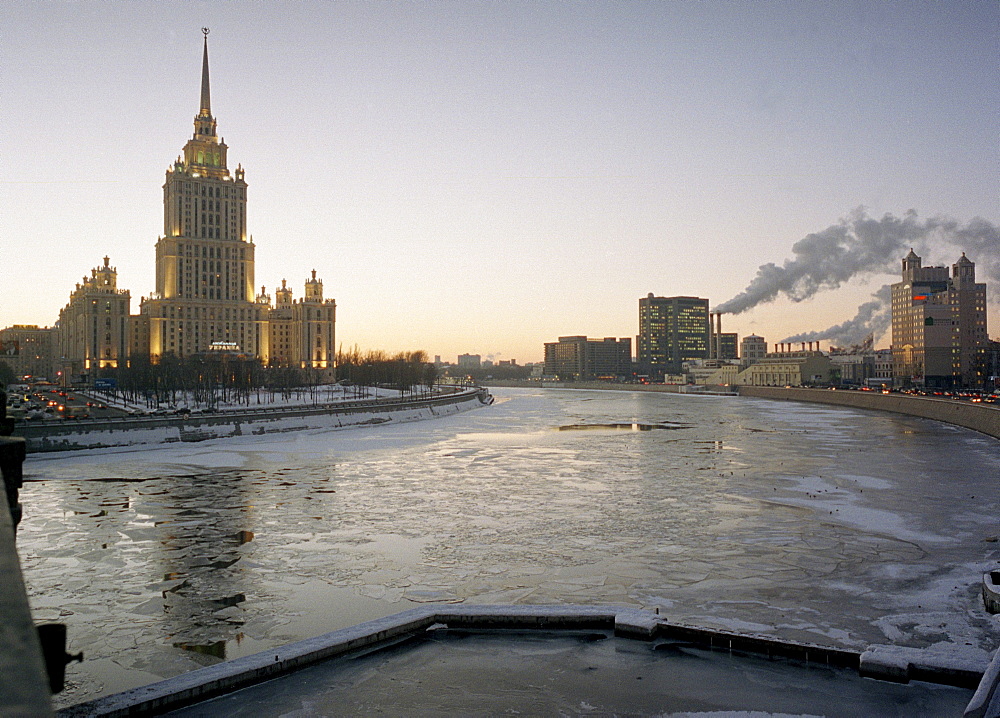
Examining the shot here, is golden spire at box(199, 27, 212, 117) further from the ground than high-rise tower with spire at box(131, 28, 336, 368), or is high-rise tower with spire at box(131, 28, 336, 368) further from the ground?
golden spire at box(199, 27, 212, 117)

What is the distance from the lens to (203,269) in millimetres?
166250

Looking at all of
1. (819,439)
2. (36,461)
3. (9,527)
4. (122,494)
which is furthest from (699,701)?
(819,439)

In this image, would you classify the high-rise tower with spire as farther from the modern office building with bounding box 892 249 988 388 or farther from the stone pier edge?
the stone pier edge

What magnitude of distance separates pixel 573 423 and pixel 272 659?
60427 mm

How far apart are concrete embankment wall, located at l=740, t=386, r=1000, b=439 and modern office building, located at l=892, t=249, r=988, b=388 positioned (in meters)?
→ 46.0

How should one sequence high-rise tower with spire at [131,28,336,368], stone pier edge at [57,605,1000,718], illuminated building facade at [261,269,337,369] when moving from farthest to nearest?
illuminated building facade at [261,269,337,369], high-rise tower with spire at [131,28,336,368], stone pier edge at [57,605,1000,718]

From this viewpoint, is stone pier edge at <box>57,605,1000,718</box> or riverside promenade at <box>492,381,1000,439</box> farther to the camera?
riverside promenade at <box>492,381,1000,439</box>

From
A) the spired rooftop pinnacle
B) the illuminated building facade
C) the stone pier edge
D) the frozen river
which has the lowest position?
the frozen river

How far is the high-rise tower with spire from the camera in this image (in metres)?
162

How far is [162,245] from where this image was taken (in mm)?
164000

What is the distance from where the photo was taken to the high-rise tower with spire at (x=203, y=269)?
162000 mm

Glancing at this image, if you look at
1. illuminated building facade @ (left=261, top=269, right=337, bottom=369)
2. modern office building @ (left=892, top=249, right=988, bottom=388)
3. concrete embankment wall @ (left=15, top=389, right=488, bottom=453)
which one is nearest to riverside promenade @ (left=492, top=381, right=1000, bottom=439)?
modern office building @ (left=892, top=249, right=988, bottom=388)

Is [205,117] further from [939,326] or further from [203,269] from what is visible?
[939,326]

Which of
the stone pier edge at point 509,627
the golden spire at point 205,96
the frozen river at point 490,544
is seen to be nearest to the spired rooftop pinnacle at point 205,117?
the golden spire at point 205,96
